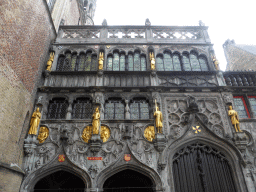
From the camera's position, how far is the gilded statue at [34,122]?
32.8 ft

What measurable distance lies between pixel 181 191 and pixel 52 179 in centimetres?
744

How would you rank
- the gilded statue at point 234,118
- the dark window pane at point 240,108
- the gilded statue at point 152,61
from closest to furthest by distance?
the gilded statue at point 234,118 < the dark window pane at point 240,108 < the gilded statue at point 152,61

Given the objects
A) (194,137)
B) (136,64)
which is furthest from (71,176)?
A: (136,64)

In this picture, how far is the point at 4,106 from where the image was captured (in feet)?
27.1

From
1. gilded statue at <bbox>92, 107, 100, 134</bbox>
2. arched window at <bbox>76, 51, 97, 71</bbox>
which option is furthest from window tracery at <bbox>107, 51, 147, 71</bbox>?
gilded statue at <bbox>92, 107, 100, 134</bbox>

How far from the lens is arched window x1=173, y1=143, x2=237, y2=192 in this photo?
9.48m

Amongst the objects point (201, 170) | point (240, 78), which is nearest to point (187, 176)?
point (201, 170)

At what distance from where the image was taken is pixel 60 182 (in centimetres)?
1056

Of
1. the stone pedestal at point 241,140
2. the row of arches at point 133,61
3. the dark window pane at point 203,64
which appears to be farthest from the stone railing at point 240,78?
the stone pedestal at point 241,140

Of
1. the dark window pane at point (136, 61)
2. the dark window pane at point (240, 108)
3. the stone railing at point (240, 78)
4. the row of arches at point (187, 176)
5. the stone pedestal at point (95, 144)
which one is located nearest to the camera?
the row of arches at point (187, 176)

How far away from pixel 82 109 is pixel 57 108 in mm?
1646

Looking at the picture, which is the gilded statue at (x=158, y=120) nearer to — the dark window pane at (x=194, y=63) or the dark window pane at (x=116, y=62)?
the dark window pane at (x=116, y=62)

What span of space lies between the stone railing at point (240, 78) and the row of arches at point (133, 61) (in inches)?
59.9

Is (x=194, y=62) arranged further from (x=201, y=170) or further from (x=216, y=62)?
(x=201, y=170)
